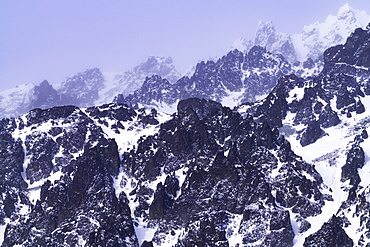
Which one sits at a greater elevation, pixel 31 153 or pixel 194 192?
pixel 31 153

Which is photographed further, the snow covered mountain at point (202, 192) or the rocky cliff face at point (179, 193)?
the rocky cliff face at point (179, 193)

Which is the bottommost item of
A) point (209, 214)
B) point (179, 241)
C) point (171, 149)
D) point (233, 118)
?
point (179, 241)

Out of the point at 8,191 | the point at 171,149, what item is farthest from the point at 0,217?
the point at 171,149

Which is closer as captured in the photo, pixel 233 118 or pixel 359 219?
pixel 359 219

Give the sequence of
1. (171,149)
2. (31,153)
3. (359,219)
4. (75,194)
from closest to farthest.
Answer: (359,219) < (75,194) < (171,149) < (31,153)

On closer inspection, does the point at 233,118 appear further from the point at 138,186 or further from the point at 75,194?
the point at 75,194

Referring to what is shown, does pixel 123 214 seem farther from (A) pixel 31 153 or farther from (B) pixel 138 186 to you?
(A) pixel 31 153

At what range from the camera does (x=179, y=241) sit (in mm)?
125375

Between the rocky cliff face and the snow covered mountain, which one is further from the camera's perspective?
the rocky cliff face

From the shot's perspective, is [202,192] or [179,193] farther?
[179,193]

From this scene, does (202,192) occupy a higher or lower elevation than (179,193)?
lower

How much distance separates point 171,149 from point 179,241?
47361 millimetres

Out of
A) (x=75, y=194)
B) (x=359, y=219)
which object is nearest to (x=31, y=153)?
(x=75, y=194)

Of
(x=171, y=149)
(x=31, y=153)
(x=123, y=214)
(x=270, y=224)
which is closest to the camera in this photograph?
(x=270, y=224)
